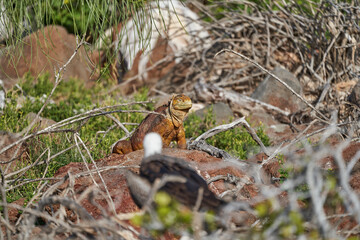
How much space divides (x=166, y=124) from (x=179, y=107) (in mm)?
173

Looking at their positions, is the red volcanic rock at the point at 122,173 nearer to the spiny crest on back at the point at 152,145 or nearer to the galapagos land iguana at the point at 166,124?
the galapagos land iguana at the point at 166,124

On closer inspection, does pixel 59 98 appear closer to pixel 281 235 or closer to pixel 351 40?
pixel 351 40

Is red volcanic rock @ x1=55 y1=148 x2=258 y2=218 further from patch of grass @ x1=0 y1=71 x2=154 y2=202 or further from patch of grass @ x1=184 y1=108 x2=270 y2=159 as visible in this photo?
patch of grass @ x1=184 y1=108 x2=270 y2=159

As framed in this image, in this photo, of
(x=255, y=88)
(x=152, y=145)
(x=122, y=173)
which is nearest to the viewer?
(x=152, y=145)

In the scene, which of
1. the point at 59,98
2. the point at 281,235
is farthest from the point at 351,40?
the point at 281,235

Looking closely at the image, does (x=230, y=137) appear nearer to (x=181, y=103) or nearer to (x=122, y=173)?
(x=181, y=103)

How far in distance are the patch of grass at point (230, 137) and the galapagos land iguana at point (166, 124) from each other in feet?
3.99

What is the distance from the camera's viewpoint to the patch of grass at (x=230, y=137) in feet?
17.8

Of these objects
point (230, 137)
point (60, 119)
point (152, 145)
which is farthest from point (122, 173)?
point (60, 119)

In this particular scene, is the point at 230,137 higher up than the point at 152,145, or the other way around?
the point at 152,145

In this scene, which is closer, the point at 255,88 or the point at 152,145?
the point at 152,145

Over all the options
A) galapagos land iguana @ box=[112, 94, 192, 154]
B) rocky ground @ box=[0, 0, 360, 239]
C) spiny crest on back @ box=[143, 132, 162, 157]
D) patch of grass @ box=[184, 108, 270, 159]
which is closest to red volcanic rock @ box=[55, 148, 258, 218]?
rocky ground @ box=[0, 0, 360, 239]

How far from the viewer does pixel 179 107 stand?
12.7 feet

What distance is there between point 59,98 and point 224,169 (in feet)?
16.9
